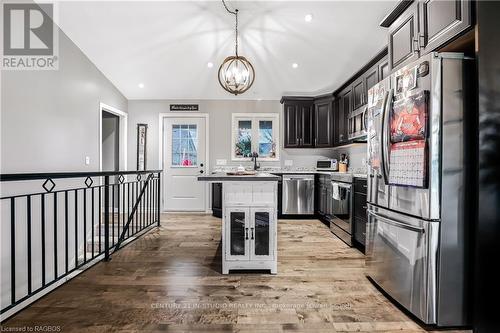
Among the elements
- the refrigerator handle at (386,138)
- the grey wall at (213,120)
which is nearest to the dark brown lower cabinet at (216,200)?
the grey wall at (213,120)

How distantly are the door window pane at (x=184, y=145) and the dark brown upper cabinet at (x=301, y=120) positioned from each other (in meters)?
2.21

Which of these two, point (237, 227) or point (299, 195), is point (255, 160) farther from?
point (237, 227)

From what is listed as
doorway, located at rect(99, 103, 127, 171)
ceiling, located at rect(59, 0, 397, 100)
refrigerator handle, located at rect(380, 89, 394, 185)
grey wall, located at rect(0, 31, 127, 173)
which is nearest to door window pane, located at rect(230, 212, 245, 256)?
refrigerator handle, located at rect(380, 89, 394, 185)

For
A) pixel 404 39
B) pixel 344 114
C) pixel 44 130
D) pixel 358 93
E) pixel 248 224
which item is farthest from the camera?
pixel 344 114

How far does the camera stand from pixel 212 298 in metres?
2.23

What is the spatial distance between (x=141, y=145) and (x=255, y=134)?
104 inches

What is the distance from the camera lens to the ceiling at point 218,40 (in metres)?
3.66

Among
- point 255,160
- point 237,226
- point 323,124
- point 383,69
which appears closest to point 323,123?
point 323,124

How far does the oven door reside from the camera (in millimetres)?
3713

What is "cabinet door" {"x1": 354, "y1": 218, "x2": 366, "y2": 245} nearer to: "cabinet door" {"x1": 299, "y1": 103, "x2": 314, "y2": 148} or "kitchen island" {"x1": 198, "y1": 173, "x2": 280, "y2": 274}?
"kitchen island" {"x1": 198, "y1": 173, "x2": 280, "y2": 274}

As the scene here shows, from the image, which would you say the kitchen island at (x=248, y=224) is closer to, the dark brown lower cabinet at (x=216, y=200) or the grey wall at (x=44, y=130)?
the grey wall at (x=44, y=130)

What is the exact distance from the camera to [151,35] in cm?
424

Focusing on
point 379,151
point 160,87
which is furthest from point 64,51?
point 379,151

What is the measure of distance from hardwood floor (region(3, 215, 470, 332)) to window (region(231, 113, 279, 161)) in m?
3.11
